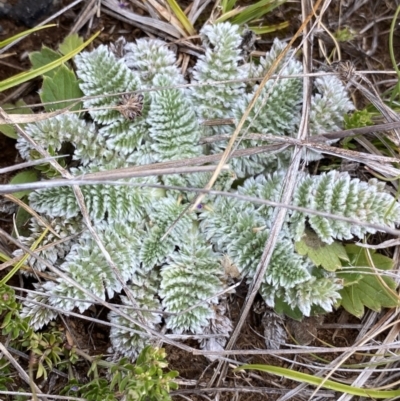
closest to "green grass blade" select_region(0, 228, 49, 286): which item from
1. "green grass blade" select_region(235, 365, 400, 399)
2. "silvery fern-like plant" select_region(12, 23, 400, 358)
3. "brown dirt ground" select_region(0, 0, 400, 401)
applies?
"silvery fern-like plant" select_region(12, 23, 400, 358)

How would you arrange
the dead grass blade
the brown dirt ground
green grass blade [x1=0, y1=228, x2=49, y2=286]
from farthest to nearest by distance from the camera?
the dead grass blade → the brown dirt ground → green grass blade [x1=0, y1=228, x2=49, y2=286]

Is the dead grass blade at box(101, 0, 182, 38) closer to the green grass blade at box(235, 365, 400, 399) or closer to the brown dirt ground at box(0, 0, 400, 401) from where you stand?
the brown dirt ground at box(0, 0, 400, 401)


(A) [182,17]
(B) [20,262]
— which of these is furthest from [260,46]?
(B) [20,262]

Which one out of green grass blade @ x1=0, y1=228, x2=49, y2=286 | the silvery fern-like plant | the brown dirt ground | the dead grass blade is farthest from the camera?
the dead grass blade

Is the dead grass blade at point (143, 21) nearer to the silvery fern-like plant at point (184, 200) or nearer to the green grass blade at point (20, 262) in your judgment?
the silvery fern-like plant at point (184, 200)

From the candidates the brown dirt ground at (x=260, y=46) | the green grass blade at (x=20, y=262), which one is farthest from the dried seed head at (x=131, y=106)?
the green grass blade at (x=20, y=262)
